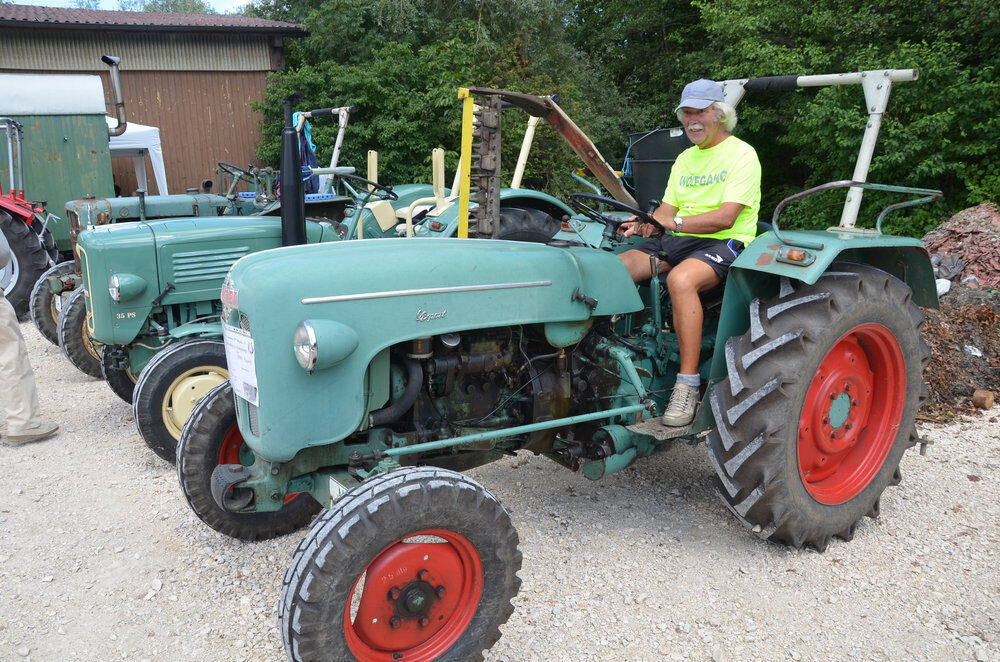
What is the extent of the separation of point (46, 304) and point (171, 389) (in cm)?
311

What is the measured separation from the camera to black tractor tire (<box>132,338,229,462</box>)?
3.78m

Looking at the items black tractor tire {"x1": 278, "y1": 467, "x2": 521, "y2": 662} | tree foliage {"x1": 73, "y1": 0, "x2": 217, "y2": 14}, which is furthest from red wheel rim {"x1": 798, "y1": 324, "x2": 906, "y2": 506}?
tree foliage {"x1": 73, "y1": 0, "x2": 217, "y2": 14}

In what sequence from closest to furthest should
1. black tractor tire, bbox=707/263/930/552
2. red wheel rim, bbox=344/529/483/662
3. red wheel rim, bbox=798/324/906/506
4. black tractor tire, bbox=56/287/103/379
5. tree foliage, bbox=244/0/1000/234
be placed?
red wheel rim, bbox=344/529/483/662 → black tractor tire, bbox=707/263/930/552 → red wheel rim, bbox=798/324/906/506 → black tractor tire, bbox=56/287/103/379 → tree foliage, bbox=244/0/1000/234

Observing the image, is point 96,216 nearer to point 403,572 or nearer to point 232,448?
point 232,448

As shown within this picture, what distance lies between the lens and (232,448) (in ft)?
9.90

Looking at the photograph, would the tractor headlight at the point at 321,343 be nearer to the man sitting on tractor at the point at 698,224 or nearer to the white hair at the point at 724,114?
the man sitting on tractor at the point at 698,224

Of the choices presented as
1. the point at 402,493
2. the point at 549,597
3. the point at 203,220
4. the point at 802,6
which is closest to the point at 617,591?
the point at 549,597

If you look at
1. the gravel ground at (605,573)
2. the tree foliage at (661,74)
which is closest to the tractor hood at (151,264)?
the gravel ground at (605,573)

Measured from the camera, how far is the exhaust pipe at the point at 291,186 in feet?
12.8

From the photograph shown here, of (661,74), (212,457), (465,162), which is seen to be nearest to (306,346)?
(212,457)

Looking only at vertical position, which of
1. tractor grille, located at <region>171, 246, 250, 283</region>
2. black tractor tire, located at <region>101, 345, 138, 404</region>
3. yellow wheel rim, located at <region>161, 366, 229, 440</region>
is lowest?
black tractor tire, located at <region>101, 345, 138, 404</region>

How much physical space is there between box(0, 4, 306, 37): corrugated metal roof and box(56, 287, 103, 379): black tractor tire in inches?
362

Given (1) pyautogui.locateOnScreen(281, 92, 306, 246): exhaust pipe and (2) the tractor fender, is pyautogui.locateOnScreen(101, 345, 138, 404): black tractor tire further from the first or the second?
(2) the tractor fender

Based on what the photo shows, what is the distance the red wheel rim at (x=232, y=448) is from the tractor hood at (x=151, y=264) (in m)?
1.73
